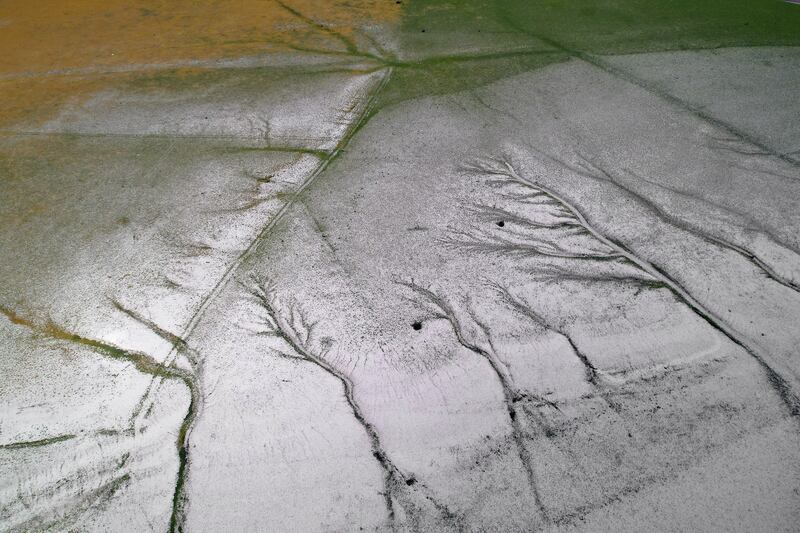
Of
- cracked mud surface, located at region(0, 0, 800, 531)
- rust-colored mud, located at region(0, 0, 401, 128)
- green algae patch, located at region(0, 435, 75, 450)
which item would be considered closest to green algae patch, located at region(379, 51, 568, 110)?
cracked mud surface, located at region(0, 0, 800, 531)

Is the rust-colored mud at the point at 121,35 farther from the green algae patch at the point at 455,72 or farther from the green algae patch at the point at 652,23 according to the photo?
the green algae patch at the point at 652,23

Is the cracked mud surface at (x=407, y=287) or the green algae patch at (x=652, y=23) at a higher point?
the green algae patch at (x=652, y=23)

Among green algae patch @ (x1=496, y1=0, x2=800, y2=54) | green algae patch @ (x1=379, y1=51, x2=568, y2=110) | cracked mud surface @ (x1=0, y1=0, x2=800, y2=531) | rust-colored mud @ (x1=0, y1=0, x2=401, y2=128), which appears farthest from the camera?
green algae patch @ (x1=496, y1=0, x2=800, y2=54)

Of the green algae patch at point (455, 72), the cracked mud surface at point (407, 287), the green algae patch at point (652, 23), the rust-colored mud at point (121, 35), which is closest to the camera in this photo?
the cracked mud surface at point (407, 287)

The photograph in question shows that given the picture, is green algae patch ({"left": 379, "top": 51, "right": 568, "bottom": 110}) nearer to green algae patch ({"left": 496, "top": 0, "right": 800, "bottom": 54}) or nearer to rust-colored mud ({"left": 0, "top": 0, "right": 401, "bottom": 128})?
green algae patch ({"left": 496, "top": 0, "right": 800, "bottom": 54})

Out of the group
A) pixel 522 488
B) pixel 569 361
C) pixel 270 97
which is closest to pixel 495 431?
pixel 522 488

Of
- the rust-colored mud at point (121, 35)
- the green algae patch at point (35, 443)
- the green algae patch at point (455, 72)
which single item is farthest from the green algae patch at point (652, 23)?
the green algae patch at point (35, 443)

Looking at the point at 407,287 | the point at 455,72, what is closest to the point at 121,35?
the point at 455,72

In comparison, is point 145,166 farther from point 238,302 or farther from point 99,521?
point 99,521

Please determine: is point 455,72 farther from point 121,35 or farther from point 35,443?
point 35,443
